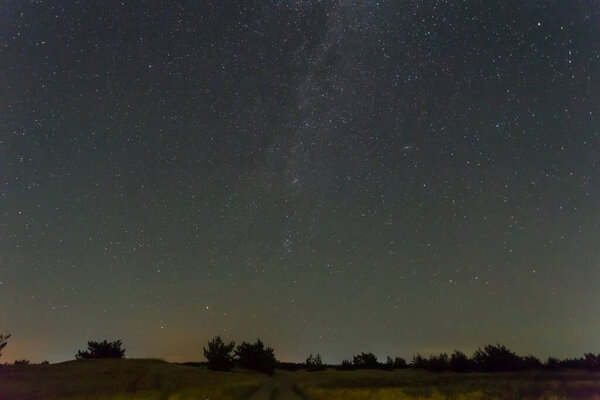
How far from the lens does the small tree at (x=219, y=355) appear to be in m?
43.4

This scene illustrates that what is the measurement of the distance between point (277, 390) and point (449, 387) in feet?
38.8

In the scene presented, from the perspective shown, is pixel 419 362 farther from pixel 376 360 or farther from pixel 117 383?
pixel 117 383

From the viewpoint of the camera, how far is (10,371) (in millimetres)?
36781

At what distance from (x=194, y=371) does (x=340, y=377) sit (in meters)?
11.7

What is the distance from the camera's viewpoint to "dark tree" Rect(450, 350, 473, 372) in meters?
47.2

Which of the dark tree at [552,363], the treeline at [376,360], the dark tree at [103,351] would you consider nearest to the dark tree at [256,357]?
the treeline at [376,360]

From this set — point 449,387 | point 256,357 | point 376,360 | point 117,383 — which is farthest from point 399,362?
point 117,383

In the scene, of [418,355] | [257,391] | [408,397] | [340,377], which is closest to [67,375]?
[257,391]

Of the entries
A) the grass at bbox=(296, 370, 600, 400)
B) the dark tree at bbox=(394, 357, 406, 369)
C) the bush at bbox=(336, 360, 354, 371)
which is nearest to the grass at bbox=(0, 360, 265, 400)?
the grass at bbox=(296, 370, 600, 400)

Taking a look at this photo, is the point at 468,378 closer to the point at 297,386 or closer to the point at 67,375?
the point at 297,386

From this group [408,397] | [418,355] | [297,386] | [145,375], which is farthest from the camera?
[418,355]

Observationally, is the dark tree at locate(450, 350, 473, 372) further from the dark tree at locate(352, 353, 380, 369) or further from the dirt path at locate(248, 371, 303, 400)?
the dirt path at locate(248, 371, 303, 400)

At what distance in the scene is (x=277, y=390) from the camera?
1286 inches

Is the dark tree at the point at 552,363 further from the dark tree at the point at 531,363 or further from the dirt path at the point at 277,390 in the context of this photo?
the dirt path at the point at 277,390
